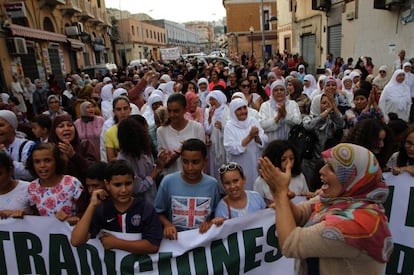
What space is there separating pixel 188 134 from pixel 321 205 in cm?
219

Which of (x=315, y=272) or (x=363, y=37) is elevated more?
(x=363, y=37)

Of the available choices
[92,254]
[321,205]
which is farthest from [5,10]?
[321,205]

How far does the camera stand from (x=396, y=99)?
6207mm

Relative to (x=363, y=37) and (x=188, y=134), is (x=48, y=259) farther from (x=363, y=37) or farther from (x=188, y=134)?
(x=363, y=37)

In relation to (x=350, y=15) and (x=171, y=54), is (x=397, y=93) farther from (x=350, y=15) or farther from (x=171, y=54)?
(x=171, y=54)

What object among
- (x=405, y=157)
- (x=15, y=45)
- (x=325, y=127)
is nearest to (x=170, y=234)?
(x=405, y=157)

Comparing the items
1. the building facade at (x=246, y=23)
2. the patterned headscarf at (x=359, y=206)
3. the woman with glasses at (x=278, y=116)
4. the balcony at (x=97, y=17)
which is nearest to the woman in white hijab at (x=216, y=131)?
the woman with glasses at (x=278, y=116)

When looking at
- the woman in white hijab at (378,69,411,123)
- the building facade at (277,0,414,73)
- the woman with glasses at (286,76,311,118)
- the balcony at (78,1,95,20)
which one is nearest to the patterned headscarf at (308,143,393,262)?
the woman with glasses at (286,76,311,118)

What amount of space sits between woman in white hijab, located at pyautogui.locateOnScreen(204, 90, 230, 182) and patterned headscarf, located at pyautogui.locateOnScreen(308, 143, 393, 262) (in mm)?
2900

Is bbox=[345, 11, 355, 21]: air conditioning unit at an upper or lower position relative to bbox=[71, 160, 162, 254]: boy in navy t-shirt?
upper

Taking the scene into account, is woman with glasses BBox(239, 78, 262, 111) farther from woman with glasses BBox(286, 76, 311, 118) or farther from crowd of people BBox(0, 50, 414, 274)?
woman with glasses BBox(286, 76, 311, 118)

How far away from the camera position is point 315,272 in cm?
168

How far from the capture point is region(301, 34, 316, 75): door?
64.6ft

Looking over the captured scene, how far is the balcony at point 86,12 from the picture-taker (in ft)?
76.4
